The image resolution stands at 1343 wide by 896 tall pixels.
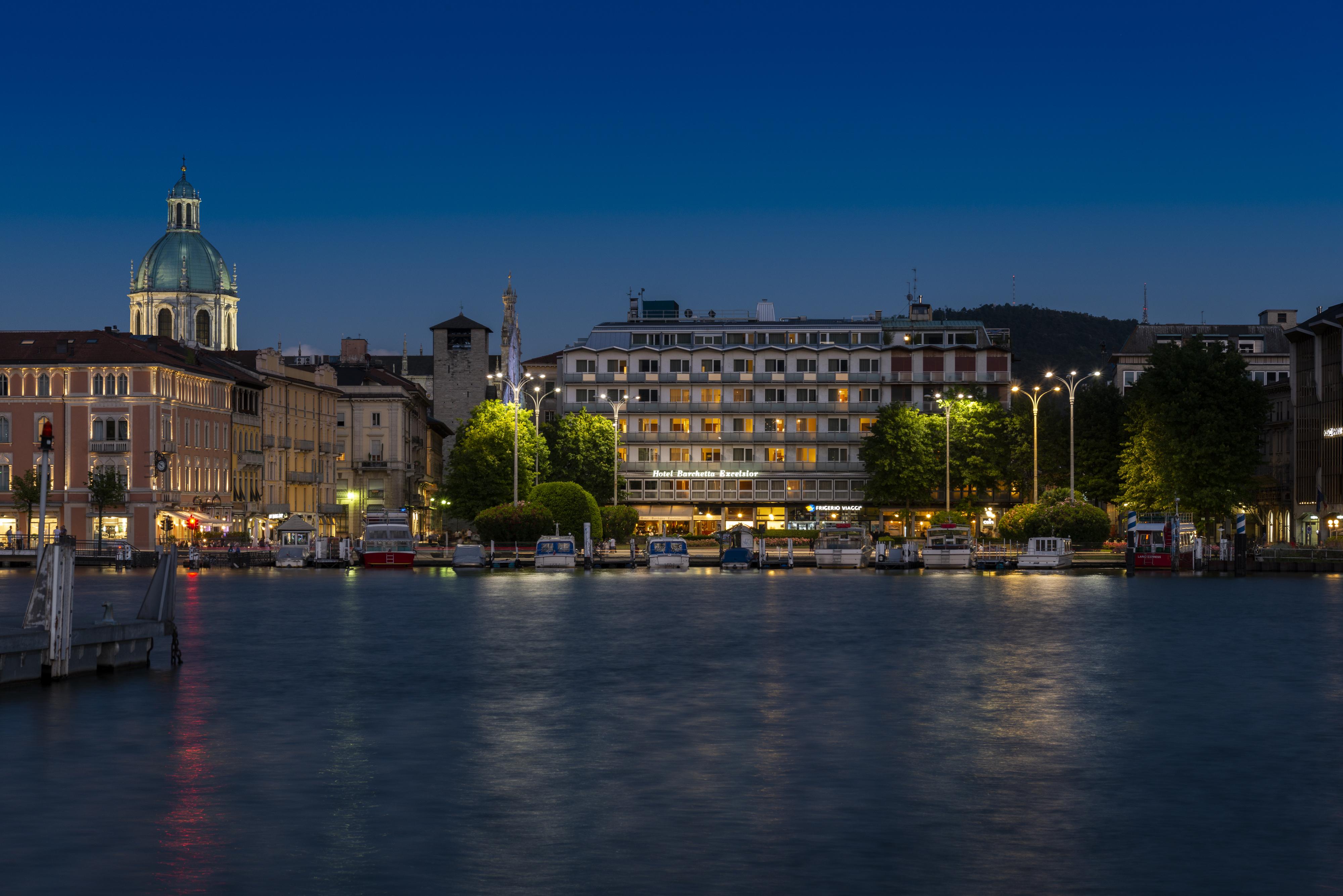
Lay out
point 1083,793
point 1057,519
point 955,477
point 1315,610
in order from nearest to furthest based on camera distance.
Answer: point 1083,793, point 1315,610, point 1057,519, point 955,477

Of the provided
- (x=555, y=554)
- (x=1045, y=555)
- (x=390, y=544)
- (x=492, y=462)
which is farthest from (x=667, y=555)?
(x=492, y=462)

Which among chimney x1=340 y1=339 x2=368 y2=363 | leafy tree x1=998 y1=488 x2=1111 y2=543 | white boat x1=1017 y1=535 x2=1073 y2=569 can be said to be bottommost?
white boat x1=1017 y1=535 x2=1073 y2=569

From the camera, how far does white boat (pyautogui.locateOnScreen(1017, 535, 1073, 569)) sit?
106 meters

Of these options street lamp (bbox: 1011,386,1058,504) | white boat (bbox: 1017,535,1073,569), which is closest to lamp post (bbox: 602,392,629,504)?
street lamp (bbox: 1011,386,1058,504)

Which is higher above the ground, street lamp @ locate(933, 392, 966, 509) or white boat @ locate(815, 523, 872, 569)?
street lamp @ locate(933, 392, 966, 509)

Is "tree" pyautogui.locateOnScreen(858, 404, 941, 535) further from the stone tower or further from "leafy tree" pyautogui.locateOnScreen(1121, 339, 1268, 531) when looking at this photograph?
the stone tower

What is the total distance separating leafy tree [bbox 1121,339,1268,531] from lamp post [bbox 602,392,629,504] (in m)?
44.8

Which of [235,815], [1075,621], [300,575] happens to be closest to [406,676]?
[235,815]

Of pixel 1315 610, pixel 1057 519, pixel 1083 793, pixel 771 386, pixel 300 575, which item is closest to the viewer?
pixel 1083 793

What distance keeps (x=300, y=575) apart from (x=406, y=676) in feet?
205

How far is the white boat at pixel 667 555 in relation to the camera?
110438 mm

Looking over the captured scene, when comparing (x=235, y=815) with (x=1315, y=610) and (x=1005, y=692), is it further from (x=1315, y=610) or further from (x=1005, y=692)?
(x=1315, y=610)

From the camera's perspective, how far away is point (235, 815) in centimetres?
2367

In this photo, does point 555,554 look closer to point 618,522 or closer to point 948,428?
point 618,522
